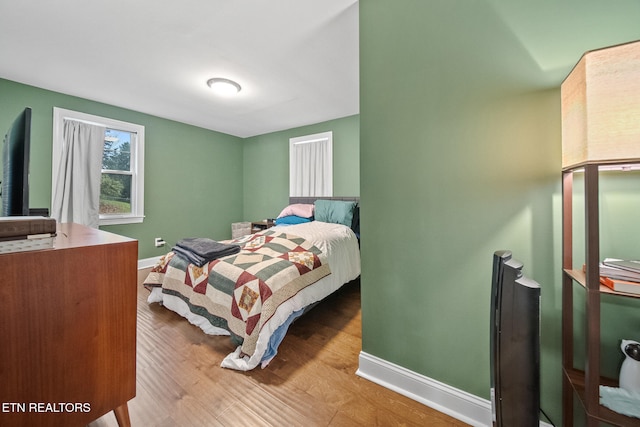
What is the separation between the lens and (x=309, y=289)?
1.94 metres

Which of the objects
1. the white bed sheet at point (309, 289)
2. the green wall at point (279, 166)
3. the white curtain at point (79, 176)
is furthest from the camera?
the green wall at point (279, 166)

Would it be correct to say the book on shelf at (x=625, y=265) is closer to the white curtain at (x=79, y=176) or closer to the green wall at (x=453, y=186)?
the green wall at (x=453, y=186)

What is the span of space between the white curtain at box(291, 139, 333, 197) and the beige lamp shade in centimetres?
340

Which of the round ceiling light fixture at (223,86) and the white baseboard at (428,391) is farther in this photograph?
the round ceiling light fixture at (223,86)

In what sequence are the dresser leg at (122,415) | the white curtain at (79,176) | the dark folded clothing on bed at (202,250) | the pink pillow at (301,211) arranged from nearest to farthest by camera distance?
the dresser leg at (122,415)
the dark folded clothing on bed at (202,250)
the white curtain at (79,176)
the pink pillow at (301,211)

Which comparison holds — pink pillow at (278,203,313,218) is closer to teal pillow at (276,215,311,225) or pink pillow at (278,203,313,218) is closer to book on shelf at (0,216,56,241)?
teal pillow at (276,215,311,225)

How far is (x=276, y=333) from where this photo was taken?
5.35ft

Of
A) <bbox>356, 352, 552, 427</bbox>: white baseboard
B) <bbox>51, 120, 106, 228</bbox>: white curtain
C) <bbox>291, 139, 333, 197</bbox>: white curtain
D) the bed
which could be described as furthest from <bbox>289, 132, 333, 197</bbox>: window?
<bbox>356, 352, 552, 427</bbox>: white baseboard

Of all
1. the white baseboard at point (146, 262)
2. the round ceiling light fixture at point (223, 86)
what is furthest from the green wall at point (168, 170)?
the round ceiling light fixture at point (223, 86)

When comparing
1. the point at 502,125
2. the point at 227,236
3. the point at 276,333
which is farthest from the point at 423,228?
the point at 227,236

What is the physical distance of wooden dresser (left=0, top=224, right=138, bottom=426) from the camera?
0.69m

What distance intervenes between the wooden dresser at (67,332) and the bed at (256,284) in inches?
27.8

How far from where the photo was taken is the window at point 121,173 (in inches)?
136

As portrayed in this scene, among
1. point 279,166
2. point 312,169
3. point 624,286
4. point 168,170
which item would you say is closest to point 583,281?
point 624,286
